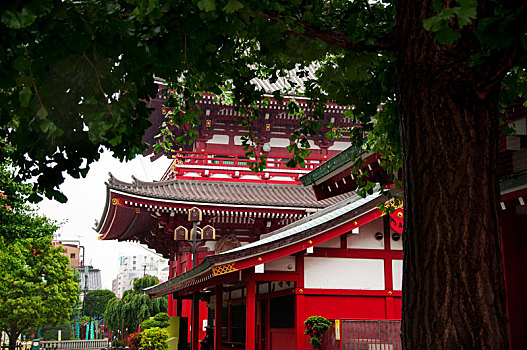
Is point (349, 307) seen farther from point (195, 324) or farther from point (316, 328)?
point (195, 324)

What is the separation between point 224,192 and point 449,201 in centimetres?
1640

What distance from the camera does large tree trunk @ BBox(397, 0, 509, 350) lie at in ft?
11.4

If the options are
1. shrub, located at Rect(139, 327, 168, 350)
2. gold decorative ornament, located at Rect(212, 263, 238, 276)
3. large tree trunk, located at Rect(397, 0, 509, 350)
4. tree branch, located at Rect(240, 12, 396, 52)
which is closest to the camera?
large tree trunk, located at Rect(397, 0, 509, 350)

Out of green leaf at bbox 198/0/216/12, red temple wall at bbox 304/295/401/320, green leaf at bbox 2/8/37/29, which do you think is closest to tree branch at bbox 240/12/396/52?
green leaf at bbox 198/0/216/12

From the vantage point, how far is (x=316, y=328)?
11.3m

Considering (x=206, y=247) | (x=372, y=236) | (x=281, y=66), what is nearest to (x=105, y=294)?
(x=206, y=247)

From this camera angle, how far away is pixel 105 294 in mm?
74250

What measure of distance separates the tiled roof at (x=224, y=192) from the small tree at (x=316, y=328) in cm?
773

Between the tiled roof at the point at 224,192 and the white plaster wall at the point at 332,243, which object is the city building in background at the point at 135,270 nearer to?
the tiled roof at the point at 224,192

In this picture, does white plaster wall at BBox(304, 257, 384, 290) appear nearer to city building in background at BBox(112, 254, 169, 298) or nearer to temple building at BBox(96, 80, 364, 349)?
temple building at BBox(96, 80, 364, 349)

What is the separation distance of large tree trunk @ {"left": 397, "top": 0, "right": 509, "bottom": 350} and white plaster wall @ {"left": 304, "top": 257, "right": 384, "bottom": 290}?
28.7 feet

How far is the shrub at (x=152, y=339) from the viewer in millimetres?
14719

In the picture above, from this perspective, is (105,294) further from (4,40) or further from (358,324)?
(4,40)

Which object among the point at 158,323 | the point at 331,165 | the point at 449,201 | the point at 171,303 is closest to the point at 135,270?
the point at 171,303
